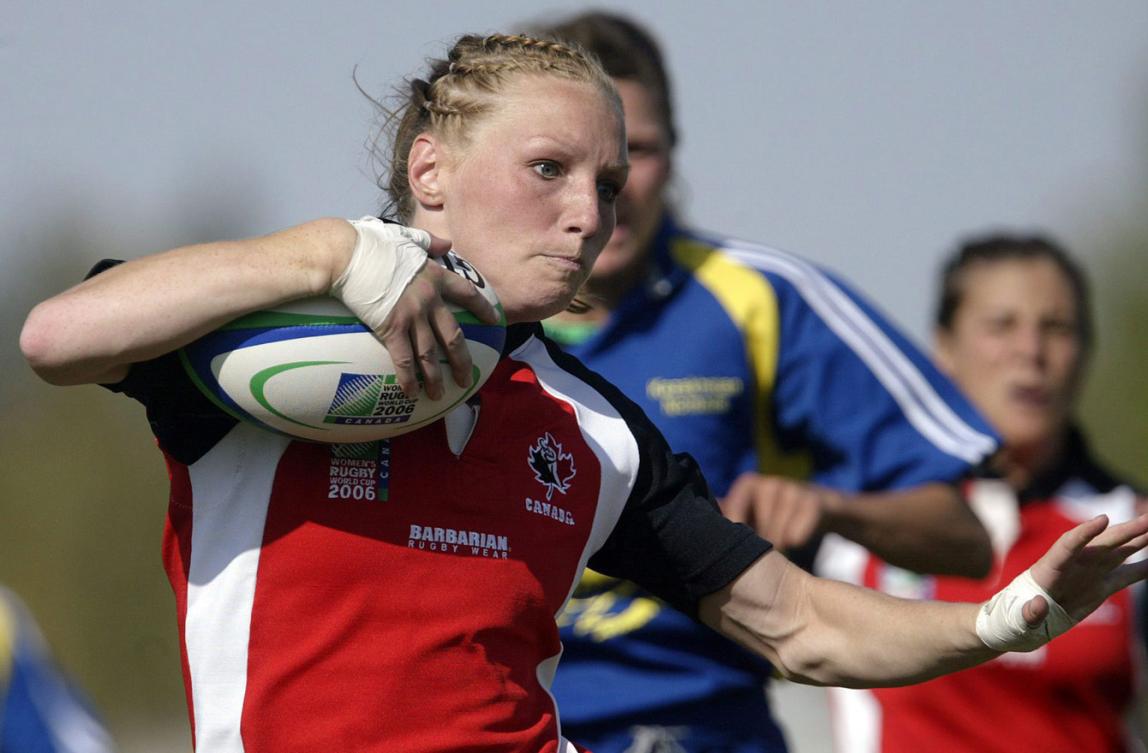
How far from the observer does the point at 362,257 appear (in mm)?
2432

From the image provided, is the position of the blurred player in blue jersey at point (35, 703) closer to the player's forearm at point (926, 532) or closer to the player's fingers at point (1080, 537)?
the player's forearm at point (926, 532)

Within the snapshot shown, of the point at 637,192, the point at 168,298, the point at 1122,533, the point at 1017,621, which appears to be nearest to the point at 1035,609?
the point at 1017,621

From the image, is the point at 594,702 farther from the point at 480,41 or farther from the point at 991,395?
the point at 991,395

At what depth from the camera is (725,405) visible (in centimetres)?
453

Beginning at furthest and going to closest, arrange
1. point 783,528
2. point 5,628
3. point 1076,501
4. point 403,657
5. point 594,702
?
point 1076,501 → point 5,628 → point 594,702 → point 783,528 → point 403,657

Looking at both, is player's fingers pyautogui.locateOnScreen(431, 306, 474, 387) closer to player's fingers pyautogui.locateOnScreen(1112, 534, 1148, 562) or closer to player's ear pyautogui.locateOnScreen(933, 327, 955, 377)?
player's fingers pyautogui.locateOnScreen(1112, 534, 1148, 562)

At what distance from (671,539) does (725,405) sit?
1.48 meters

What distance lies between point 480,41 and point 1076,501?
391 cm

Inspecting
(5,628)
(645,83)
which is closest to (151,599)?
(5,628)

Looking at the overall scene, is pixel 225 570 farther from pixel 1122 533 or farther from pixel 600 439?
pixel 1122 533

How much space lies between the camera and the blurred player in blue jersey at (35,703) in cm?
518

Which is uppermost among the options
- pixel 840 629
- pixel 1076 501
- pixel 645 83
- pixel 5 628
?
pixel 645 83

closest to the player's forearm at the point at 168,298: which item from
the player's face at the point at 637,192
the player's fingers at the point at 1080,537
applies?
the player's fingers at the point at 1080,537

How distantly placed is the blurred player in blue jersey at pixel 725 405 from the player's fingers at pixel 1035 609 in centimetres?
149
